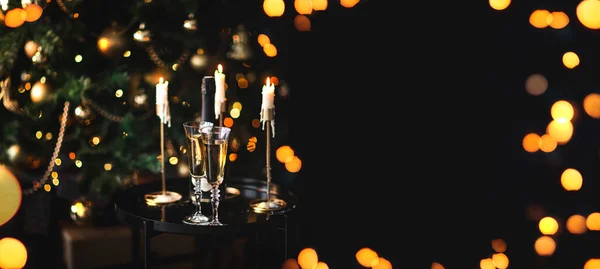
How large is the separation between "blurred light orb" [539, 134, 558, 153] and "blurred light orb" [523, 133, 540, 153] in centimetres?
1

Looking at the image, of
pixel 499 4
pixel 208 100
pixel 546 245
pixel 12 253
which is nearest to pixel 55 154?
pixel 12 253

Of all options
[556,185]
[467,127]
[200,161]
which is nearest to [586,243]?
[556,185]

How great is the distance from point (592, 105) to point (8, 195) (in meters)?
1.73

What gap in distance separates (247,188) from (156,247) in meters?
0.55

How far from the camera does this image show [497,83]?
5.87 feet

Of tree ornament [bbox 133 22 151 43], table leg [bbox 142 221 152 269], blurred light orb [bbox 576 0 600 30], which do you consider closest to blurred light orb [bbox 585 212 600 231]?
blurred light orb [bbox 576 0 600 30]

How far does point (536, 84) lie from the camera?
5.72ft

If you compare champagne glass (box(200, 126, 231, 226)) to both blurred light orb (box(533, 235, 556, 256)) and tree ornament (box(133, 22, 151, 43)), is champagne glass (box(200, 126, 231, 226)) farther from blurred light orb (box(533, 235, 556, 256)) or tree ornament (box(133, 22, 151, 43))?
blurred light orb (box(533, 235, 556, 256))

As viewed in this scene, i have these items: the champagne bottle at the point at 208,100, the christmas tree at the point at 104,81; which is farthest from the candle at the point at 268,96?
the christmas tree at the point at 104,81

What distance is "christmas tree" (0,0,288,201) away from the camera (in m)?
1.78

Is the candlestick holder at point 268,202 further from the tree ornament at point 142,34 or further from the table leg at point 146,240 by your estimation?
the tree ornament at point 142,34

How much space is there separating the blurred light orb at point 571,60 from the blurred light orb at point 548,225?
0.42 meters

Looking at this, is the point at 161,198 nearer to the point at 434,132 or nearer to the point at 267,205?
the point at 267,205

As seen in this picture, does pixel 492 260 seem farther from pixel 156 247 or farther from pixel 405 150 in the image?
pixel 156 247
